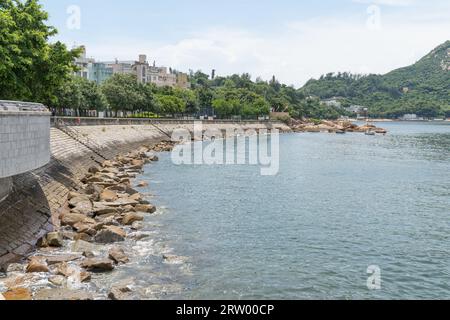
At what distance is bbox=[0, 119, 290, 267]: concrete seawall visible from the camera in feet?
74.5

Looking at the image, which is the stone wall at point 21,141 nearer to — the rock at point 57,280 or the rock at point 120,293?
the rock at point 57,280

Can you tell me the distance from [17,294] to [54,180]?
678 inches

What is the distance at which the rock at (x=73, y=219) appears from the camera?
27094 millimetres

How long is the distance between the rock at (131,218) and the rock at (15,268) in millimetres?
8753

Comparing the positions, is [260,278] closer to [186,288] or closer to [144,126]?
[186,288]

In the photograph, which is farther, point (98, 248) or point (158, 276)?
point (98, 248)

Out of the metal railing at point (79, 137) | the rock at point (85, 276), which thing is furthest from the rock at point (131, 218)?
the metal railing at point (79, 137)

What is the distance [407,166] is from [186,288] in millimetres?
54040

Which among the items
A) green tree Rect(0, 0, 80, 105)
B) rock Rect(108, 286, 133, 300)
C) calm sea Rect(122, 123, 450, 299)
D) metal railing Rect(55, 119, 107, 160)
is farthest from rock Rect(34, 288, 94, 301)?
metal railing Rect(55, 119, 107, 160)

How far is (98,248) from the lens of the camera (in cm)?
2389

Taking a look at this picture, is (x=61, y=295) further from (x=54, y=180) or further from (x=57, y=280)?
(x=54, y=180)

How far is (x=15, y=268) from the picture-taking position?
19875mm

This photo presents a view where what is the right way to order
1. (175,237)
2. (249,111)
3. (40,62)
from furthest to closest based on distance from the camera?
1. (249,111)
2. (40,62)
3. (175,237)
